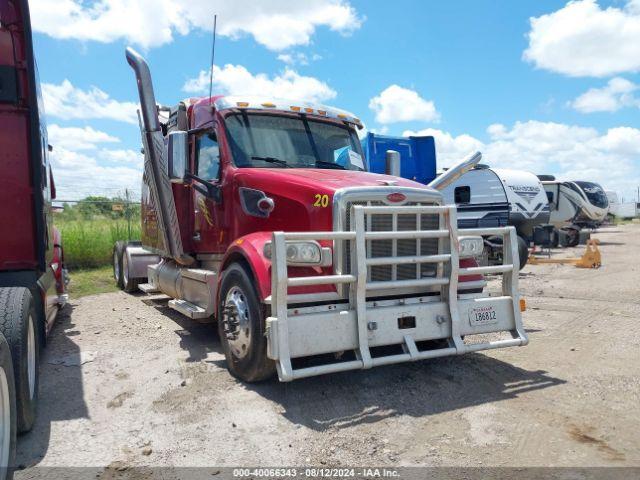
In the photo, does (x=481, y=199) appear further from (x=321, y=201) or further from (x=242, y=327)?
(x=242, y=327)

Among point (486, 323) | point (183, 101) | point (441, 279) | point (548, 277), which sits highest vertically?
point (183, 101)

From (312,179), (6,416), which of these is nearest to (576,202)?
(312,179)

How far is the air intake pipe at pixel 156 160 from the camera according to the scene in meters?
5.84

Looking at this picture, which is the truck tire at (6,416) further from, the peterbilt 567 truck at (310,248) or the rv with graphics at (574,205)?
the rv with graphics at (574,205)

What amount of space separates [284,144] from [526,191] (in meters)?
10.4

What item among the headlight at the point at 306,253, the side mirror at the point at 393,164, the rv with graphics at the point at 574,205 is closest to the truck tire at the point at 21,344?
the headlight at the point at 306,253

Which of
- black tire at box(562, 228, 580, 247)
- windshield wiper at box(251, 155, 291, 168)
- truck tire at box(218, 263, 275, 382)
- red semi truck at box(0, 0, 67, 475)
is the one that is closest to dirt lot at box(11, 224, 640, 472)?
truck tire at box(218, 263, 275, 382)

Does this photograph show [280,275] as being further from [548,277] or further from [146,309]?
[548,277]

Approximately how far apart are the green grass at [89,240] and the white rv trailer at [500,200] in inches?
345

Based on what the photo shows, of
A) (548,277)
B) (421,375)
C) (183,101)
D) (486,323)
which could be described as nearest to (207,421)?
(421,375)

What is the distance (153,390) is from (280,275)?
1.72 m

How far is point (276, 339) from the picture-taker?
407 cm

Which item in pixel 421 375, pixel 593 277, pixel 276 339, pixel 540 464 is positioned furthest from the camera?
pixel 593 277

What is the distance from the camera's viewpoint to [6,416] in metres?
3.05
